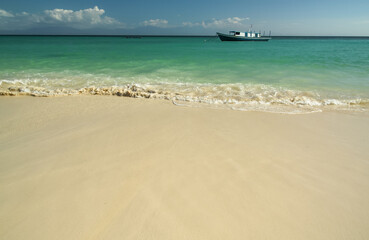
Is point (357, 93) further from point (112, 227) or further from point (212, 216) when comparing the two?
point (112, 227)

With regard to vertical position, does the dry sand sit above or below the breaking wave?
below

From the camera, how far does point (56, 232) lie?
1.84m

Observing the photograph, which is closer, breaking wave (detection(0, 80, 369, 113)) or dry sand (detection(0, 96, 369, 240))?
dry sand (detection(0, 96, 369, 240))

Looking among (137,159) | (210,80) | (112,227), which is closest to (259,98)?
(210,80)

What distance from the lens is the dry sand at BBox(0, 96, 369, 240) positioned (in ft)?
6.27

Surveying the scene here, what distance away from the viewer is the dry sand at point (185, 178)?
191 centimetres

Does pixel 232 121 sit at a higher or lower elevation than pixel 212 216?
higher

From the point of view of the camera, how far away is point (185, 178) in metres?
2.53

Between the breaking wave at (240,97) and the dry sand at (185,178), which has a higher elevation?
the breaking wave at (240,97)

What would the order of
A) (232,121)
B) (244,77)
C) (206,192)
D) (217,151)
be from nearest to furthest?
(206,192) → (217,151) → (232,121) → (244,77)

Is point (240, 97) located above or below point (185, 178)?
above

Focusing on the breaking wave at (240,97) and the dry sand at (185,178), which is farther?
the breaking wave at (240,97)

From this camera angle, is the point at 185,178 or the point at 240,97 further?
the point at 240,97

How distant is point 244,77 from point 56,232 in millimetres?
9034
